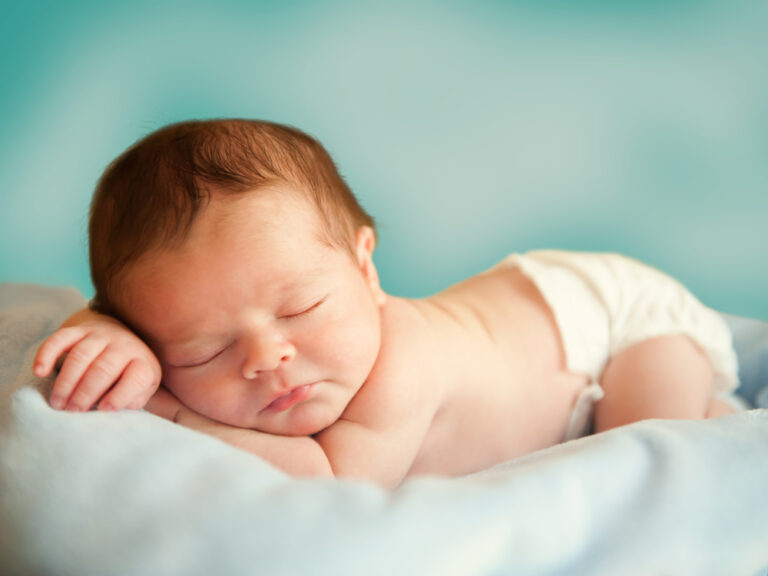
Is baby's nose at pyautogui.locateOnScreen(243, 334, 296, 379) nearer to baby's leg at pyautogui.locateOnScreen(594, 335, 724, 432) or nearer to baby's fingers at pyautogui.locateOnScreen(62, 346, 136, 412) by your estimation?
baby's fingers at pyautogui.locateOnScreen(62, 346, 136, 412)

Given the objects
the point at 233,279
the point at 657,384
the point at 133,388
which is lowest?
the point at 657,384

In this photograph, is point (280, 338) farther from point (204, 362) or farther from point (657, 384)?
point (657, 384)

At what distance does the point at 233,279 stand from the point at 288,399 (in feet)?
0.54

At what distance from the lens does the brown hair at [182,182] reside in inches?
32.8

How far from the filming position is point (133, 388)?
80 cm

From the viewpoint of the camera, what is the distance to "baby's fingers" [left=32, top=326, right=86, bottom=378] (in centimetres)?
78

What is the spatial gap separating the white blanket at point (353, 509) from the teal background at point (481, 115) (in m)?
Answer: 1.14

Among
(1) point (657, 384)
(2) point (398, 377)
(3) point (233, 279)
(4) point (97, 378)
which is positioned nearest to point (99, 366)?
(4) point (97, 378)

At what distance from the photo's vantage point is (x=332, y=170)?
1.06 m

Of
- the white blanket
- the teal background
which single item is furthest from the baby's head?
the teal background

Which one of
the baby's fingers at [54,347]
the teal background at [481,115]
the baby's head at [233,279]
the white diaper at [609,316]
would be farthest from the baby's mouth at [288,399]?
the teal background at [481,115]

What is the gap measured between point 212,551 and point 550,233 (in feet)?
5.37

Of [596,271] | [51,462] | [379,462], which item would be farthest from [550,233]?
[51,462]

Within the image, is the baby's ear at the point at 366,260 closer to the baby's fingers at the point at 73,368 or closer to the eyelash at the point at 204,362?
the eyelash at the point at 204,362
